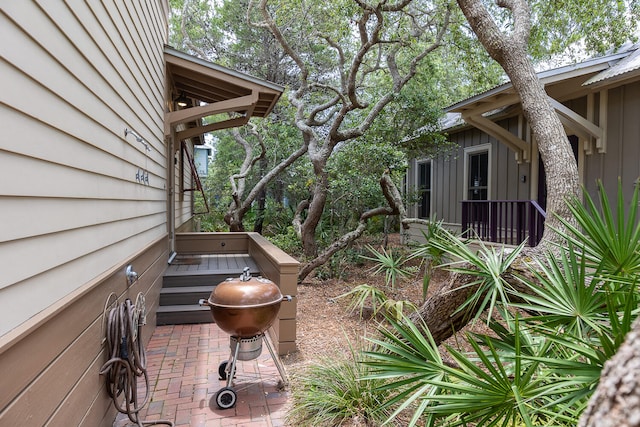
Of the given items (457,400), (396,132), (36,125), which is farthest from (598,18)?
(36,125)

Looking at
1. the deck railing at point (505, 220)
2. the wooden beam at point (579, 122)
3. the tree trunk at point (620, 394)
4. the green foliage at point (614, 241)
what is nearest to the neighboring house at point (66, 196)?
the tree trunk at point (620, 394)

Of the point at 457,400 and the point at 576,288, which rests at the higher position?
the point at 576,288

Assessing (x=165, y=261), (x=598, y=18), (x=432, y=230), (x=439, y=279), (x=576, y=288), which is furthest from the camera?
(x=439, y=279)

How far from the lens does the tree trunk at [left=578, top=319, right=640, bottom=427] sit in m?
0.66

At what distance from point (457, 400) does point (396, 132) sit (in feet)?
28.2

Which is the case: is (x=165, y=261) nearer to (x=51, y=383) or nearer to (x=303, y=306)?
(x=303, y=306)

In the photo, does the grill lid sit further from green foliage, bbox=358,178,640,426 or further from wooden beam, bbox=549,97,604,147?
wooden beam, bbox=549,97,604,147

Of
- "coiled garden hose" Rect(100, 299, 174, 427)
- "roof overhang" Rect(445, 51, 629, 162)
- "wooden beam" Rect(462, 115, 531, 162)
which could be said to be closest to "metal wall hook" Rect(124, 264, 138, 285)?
"coiled garden hose" Rect(100, 299, 174, 427)

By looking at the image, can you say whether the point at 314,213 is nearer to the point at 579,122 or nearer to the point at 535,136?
the point at 535,136

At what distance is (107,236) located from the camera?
302 cm

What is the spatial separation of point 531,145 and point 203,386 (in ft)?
25.4

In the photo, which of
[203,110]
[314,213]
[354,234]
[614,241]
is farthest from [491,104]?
[614,241]

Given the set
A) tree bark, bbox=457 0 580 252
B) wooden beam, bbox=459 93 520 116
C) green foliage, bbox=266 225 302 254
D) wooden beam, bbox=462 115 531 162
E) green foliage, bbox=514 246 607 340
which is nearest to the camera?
green foliage, bbox=514 246 607 340

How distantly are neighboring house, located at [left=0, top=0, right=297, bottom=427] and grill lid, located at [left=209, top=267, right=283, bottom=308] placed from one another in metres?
0.83
